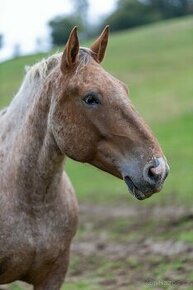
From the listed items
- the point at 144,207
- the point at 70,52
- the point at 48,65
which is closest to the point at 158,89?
the point at 144,207

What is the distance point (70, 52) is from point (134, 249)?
5626mm

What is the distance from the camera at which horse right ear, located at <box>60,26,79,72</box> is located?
16.2ft

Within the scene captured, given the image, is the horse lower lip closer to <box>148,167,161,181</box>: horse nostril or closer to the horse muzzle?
the horse muzzle

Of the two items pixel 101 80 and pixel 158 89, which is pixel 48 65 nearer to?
pixel 101 80

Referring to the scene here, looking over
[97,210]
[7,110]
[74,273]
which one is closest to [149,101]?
[97,210]

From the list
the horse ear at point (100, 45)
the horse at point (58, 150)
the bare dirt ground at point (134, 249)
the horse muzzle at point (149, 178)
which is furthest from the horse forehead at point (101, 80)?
the bare dirt ground at point (134, 249)

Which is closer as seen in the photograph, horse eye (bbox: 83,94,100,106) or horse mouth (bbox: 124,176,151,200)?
horse mouth (bbox: 124,176,151,200)

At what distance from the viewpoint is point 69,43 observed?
4938mm

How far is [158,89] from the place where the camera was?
35969 millimetres

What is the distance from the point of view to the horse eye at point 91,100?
4.87 m

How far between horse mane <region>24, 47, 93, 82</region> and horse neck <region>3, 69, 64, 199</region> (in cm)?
8

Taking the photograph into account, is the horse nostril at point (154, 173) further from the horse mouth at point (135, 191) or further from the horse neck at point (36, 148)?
the horse neck at point (36, 148)

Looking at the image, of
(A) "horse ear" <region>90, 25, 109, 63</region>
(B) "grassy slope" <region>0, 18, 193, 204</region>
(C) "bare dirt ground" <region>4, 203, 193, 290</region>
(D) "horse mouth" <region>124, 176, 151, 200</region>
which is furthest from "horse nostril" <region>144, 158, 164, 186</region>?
(C) "bare dirt ground" <region>4, 203, 193, 290</region>

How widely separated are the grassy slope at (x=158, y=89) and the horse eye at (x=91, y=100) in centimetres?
184
